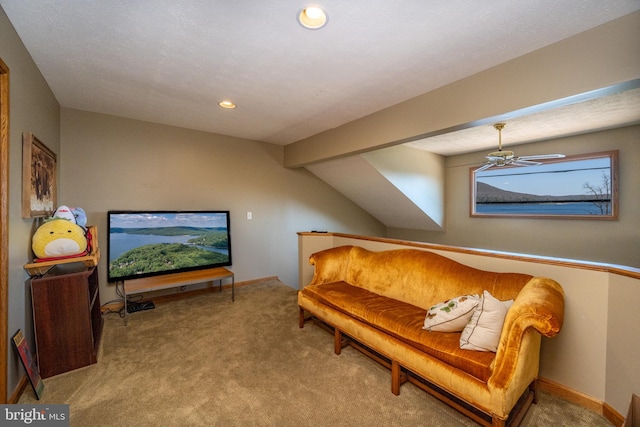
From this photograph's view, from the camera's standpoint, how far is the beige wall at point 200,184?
3.11 m

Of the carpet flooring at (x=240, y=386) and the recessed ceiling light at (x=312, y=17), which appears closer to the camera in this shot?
the recessed ceiling light at (x=312, y=17)

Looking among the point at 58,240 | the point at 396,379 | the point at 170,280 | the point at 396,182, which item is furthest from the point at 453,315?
the point at 170,280

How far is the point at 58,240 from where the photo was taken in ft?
6.70

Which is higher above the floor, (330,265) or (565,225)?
(565,225)

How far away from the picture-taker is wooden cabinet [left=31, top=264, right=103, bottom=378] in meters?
1.95

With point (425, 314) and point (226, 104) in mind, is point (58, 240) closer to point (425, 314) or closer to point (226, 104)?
point (226, 104)

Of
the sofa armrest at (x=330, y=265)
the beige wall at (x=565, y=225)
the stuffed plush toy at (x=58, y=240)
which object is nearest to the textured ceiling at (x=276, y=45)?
the stuffed plush toy at (x=58, y=240)

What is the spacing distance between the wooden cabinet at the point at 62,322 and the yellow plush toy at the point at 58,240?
19cm

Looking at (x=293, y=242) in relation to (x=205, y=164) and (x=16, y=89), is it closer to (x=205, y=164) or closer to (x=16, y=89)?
(x=205, y=164)

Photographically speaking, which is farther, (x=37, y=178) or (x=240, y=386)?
(x=37, y=178)

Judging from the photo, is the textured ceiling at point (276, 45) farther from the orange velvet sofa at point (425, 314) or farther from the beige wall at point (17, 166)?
the orange velvet sofa at point (425, 314)

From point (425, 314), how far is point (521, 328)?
832 mm

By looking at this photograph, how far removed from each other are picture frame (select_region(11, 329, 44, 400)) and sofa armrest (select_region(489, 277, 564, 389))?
2.87 meters

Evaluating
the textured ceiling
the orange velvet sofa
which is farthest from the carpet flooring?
the textured ceiling
